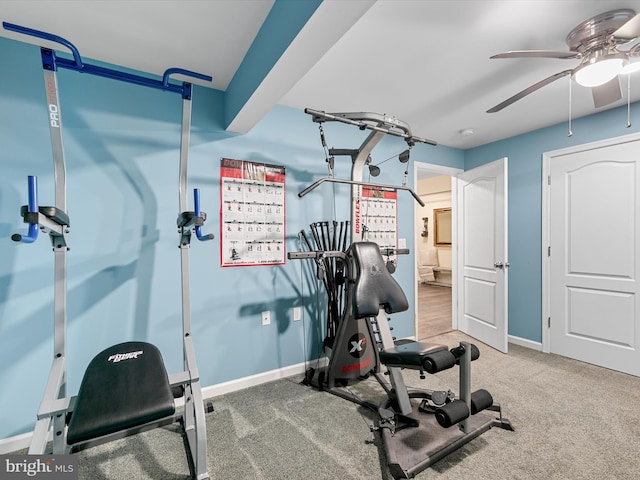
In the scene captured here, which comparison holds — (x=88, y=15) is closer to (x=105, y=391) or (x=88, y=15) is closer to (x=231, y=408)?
(x=105, y=391)

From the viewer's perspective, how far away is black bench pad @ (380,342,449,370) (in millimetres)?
1666

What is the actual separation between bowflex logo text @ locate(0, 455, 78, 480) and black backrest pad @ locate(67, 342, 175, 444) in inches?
9.8

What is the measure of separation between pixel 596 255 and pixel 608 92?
5.37ft

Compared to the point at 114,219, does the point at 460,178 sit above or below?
above

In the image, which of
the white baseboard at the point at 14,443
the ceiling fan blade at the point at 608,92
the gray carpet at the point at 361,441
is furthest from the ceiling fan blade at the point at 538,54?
the white baseboard at the point at 14,443

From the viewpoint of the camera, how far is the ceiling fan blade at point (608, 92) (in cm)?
188

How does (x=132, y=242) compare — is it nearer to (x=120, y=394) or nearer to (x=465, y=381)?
(x=120, y=394)

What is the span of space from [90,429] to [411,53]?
99.0 inches

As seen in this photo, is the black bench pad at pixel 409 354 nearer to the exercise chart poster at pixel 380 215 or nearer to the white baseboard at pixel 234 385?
the white baseboard at pixel 234 385

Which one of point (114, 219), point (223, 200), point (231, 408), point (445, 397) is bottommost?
point (231, 408)

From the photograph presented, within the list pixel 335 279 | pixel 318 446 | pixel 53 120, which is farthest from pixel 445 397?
pixel 53 120

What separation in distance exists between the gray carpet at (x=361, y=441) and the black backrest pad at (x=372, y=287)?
2.49 ft

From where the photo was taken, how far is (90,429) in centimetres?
117

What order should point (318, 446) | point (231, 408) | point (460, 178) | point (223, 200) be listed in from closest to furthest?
1. point (318, 446)
2. point (231, 408)
3. point (223, 200)
4. point (460, 178)
